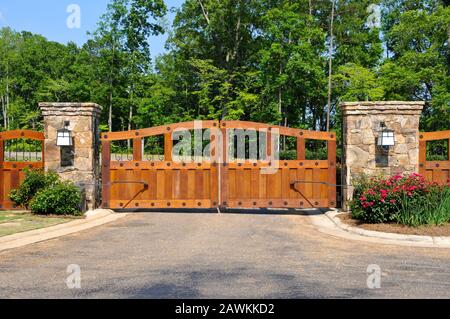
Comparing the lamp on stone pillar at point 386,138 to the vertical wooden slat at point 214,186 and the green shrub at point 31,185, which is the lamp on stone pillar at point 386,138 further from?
the green shrub at point 31,185

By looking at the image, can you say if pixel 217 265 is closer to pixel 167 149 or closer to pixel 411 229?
pixel 411 229

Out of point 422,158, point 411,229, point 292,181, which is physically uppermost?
point 422,158

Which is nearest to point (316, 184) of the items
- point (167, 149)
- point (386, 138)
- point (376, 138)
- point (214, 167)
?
point (376, 138)

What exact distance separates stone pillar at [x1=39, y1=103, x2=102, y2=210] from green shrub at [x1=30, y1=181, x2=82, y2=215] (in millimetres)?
793

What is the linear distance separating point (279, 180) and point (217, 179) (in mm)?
1623

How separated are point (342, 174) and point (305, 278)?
7279 mm

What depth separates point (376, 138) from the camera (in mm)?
12430

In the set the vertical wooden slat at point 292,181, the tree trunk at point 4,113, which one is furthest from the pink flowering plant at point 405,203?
the tree trunk at point 4,113

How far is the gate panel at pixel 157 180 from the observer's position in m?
12.8

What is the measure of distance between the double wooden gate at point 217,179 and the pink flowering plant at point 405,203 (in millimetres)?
2107

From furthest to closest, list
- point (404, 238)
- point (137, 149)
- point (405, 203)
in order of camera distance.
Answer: point (137, 149) → point (405, 203) → point (404, 238)

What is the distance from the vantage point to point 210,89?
124 feet

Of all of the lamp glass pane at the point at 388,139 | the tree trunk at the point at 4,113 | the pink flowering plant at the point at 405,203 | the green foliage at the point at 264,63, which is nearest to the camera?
the pink flowering plant at the point at 405,203
